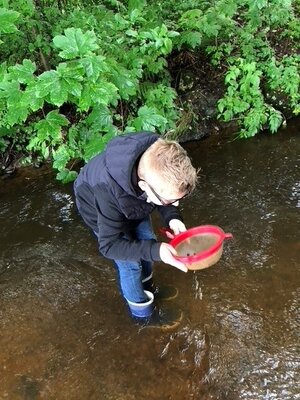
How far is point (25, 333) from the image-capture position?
→ 9.18 ft

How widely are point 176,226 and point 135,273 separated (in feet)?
1.24

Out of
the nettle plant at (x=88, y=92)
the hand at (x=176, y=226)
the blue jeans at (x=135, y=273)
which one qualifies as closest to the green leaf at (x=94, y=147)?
the nettle plant at (x=88, y=92)

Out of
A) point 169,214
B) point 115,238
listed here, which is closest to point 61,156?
point 169,214

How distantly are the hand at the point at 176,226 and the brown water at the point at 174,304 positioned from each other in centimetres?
74

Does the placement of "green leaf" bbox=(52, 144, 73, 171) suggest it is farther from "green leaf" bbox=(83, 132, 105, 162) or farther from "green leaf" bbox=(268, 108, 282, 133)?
"green leaf" bbox=(268, 108, 282, 133)

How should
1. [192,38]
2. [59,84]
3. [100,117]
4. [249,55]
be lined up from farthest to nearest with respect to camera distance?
[249,55] < [192,38] < [100,117] < [59,84]

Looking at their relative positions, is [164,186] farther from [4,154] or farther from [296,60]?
[296,60]

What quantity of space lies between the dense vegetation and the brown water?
0.66 meters

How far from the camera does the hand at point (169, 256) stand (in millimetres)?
2050

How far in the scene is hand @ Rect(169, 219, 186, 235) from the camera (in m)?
2.35

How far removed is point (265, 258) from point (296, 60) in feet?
9.12

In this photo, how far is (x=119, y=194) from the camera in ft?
6.68

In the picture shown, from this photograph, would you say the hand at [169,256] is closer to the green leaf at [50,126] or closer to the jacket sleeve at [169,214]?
the jacket sleeve at [169,214]

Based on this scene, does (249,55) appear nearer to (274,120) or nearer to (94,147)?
(274,120)
